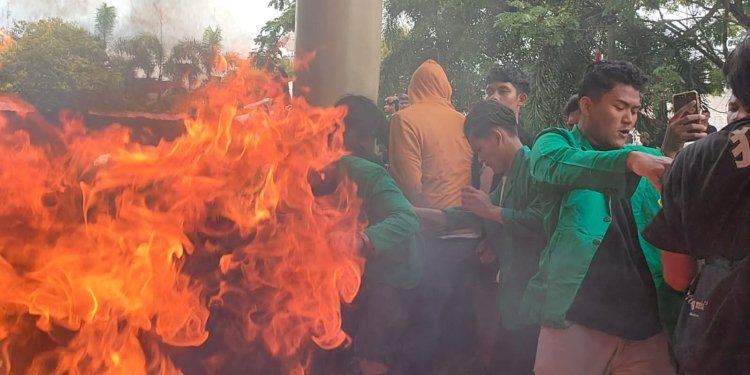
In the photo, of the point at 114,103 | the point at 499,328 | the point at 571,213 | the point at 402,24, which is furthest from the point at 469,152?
the point at 402,24

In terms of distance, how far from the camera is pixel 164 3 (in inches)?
175

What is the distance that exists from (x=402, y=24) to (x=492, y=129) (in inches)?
161

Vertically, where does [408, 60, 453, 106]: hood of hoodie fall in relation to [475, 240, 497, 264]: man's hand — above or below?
above

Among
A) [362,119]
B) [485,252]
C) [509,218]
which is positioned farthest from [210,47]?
[509,218]

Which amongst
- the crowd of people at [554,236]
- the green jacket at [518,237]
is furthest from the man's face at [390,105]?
the green jacket at [518,237]

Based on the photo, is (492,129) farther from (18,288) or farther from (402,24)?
(402,24)

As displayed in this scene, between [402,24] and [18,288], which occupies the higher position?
[402,24]

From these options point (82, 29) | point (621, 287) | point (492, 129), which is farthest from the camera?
point (82, 29)

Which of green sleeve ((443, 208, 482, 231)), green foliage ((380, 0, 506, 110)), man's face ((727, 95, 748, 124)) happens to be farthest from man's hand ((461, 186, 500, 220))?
green foliage ((380, 0, 506, 110))

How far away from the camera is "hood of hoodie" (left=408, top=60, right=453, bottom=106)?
12.0ft

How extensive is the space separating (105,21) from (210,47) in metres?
Result: 0.68

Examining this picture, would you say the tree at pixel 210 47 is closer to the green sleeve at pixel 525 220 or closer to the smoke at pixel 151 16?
the smoke at pixel 151 16

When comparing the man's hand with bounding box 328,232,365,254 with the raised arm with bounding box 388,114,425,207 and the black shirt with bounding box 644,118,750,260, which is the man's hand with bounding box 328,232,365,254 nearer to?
the raised arm with bounding box 388,114,425,207

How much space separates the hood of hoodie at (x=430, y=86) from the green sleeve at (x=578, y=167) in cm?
143
